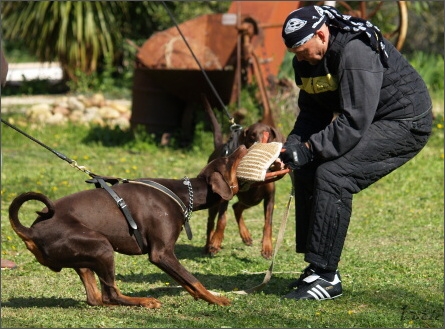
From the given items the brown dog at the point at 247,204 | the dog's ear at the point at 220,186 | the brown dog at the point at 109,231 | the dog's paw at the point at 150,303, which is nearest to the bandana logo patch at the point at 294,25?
the brown dog at the point at 109,231

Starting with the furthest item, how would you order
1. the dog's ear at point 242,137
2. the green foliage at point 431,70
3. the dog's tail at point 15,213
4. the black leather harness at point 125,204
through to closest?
the green foliage at point 431,70
the dog's ear at point 242,137
the black leather harness at point 125,204
the dog's tail at point 15,213

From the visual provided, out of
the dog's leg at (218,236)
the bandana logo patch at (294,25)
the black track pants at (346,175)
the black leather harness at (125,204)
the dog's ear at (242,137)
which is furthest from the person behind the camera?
the dog's ear at (242,137)

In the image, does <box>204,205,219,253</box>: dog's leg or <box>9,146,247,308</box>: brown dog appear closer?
<box>9,146,247,308</box>: brown dog

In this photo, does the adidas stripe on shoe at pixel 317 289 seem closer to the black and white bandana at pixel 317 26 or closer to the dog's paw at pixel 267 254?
the black and white bandana at pixel 317 26

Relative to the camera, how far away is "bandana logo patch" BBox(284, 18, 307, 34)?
5059 millimetres

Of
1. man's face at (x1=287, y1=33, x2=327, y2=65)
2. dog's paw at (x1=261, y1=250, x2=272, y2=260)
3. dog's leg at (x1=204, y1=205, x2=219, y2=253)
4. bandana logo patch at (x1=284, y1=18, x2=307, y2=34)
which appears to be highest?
bandana logo patch at (x1=284, y1=18, x2=307, y2=34)

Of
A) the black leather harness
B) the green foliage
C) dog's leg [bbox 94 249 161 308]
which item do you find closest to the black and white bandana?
the black leather harness

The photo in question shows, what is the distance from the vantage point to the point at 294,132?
5770mm

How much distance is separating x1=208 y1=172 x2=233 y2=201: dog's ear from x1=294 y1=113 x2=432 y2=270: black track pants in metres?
0.52

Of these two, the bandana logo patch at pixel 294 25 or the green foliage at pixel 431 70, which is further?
the green foliage at pixel 431 70

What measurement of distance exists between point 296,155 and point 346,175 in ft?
1.12

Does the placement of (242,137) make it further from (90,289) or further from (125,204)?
(90,289)

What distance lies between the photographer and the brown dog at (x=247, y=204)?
727 centimetres

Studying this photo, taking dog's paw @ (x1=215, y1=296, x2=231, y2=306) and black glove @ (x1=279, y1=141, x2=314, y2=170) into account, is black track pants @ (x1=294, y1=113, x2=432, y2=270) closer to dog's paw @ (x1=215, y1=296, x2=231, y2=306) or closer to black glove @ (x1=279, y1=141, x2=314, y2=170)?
black glove @ (x1=279, y1=141, x2=314, y2=170)
